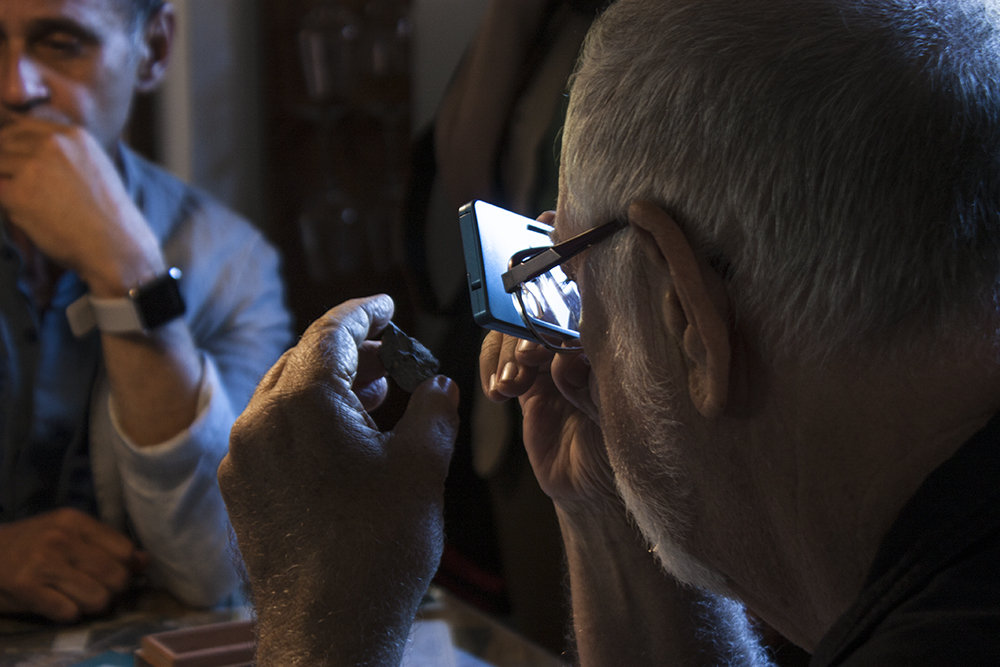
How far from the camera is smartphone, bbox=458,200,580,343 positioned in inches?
32.1

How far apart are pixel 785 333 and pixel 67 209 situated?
4.09 feet

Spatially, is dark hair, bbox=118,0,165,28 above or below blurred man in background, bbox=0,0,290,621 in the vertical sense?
above

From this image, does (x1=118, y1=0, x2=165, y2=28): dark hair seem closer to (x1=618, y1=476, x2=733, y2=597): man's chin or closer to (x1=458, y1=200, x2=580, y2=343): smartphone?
(x1=458, y1=200, x2=580, y2=343): smartphone

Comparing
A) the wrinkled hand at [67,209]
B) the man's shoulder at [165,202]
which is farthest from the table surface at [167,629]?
the man's shoulder at [165,202]

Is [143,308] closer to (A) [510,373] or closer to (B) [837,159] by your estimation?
(A) [510,373]

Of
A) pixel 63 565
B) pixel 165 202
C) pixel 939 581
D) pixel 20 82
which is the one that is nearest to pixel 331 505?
pixel 939 581

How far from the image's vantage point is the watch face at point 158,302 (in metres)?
1.41

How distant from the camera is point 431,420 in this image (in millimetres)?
817

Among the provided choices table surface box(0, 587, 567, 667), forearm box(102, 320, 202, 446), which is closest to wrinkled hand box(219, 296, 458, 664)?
table surface box(0, 587, 567, 667)

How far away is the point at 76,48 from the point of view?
4.88 feet

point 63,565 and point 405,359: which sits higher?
point 405,359

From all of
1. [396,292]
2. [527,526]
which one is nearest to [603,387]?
[527,526]

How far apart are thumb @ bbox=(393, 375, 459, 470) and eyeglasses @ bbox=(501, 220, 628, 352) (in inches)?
4.1

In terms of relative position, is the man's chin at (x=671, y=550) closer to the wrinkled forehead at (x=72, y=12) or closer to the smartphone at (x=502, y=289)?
the smartphone at (x=502, y=289)
